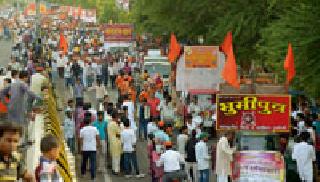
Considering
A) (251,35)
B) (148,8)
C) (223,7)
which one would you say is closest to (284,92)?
(251,35)

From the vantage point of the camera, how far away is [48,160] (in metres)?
9.67

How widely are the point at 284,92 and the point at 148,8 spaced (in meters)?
21.5

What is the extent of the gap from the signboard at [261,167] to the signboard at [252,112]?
0.74 meters

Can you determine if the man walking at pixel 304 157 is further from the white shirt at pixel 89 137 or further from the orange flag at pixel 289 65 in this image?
the orange flag at pixel 289 65

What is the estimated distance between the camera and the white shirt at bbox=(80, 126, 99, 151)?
18750mm

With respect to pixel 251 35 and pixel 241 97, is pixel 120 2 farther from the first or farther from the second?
pixel 241 97

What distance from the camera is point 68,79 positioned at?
36.1 metres

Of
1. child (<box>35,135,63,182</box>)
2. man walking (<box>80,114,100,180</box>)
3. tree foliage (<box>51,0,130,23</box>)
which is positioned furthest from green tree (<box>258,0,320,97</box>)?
tree foliage (<box>51,0,130,23</box>)

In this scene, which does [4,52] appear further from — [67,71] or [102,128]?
[102,128]

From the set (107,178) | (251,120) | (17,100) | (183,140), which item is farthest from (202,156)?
(17,100)

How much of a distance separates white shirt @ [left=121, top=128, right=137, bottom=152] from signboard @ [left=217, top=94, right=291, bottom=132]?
10.4ft

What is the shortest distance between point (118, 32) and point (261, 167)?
29.4 meters

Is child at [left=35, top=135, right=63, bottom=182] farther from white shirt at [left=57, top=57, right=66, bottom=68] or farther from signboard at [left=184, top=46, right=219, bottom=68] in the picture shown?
white shirt at [left=57, top=57, right=66, bottom=68]

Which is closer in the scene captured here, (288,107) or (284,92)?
(288,107)
